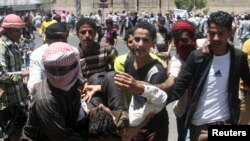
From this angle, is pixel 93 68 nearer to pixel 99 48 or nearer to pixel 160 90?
pixel 99 48

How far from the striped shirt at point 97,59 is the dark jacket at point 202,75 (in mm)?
963

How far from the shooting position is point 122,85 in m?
3.52

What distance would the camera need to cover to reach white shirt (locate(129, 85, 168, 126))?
3727 mm

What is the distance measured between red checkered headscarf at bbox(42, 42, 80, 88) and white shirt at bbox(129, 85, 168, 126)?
560 mm

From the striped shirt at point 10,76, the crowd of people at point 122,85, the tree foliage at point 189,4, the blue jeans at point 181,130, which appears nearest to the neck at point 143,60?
the crowd of people at point 122,85

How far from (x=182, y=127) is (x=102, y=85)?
1.91 m

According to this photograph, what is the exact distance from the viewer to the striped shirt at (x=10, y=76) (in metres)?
5.67

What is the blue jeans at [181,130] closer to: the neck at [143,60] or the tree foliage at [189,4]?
the neck at [143,60]

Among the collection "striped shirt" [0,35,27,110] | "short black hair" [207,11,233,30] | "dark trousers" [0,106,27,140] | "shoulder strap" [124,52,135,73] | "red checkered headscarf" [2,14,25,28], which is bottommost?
"dark trousers" [0,106,27,140]

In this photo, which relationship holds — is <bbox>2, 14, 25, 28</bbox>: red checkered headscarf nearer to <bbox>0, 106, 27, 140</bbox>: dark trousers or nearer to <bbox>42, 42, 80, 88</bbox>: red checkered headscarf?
<bbox>0, 106, 27, 140</bbox>: dark trousers

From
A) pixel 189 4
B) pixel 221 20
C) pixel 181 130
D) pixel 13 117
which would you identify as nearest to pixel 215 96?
pixel 221 20

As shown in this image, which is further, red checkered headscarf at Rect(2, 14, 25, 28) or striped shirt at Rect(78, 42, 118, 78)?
red checkered headscarf at Rect(2, 14, 25, 28)

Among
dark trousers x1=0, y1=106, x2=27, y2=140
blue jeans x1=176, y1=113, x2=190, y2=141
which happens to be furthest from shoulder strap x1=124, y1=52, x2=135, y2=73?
dark trousers x1=0, y1=106, x2=27, y2=140

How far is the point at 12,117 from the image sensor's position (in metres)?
5.86
